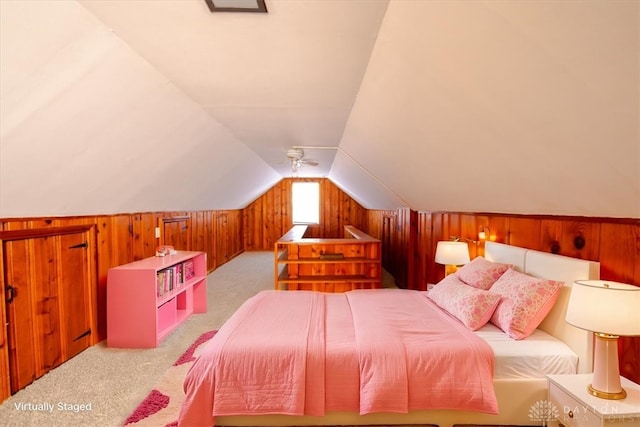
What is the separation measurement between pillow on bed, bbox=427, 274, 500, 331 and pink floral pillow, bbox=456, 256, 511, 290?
9 centimetres

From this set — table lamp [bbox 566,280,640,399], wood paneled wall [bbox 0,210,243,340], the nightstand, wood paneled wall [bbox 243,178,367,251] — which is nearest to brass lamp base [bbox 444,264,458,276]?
the nightstand

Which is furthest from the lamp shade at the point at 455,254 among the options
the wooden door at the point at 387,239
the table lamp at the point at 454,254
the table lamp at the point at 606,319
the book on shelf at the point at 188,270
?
the book on shelf at the point at 188,270

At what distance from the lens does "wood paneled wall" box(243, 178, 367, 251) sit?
30.2ft

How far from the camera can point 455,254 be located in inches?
121

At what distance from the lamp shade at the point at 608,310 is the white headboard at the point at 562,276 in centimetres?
43

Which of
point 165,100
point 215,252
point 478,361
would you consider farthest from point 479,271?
point 215,252

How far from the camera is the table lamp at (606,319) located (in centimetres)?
139

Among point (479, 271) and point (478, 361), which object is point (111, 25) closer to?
point (478, 361)

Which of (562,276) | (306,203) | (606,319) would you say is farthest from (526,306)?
(306,203)

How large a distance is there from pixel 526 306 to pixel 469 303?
331mm

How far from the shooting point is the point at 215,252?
265 inches

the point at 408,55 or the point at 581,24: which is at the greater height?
the point at 408,55

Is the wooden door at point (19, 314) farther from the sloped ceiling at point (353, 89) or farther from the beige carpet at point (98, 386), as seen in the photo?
the sloped ceiling at point (353, 89)

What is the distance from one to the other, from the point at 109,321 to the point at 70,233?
88 centimetres
